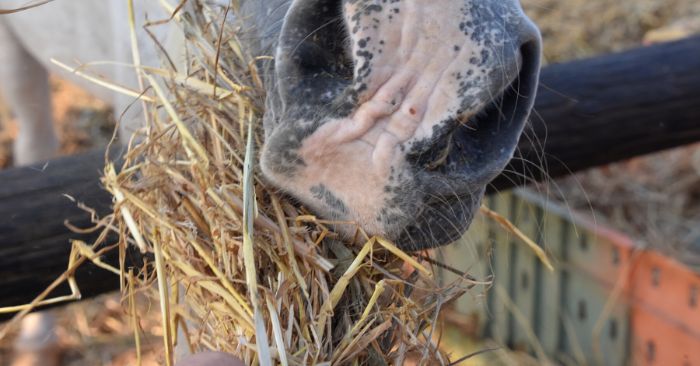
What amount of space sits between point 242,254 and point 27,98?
2547 mm

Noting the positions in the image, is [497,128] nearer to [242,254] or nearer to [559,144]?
[242,254]

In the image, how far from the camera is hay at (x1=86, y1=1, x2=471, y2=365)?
1.00 meters

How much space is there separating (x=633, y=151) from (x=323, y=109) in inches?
43.9

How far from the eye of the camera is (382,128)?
0.98m

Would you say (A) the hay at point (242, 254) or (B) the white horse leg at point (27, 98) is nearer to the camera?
(A) the hay at point (242, 254)

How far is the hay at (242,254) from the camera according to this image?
1.00 meters

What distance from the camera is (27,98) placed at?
3256mm

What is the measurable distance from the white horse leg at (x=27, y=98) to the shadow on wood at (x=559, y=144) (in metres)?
1.97

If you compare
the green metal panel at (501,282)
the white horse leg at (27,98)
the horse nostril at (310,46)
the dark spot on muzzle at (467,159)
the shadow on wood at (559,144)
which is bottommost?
the green metal panel at (501,282)

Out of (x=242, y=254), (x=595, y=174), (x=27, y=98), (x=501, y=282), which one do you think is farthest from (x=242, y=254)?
(x=27, y=98)

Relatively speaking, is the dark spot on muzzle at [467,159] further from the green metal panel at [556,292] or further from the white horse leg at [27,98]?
the white horse leg at [27,98]

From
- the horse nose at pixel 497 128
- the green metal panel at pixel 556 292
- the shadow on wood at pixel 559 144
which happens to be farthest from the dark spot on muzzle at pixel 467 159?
the green metal panel at pixel 556 292

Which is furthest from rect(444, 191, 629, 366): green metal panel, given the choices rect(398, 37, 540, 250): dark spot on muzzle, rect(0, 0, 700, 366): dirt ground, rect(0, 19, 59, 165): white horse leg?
rect(0, 19, 59, 165): white horse leg

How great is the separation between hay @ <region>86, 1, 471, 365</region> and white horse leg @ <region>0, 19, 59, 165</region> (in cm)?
221
